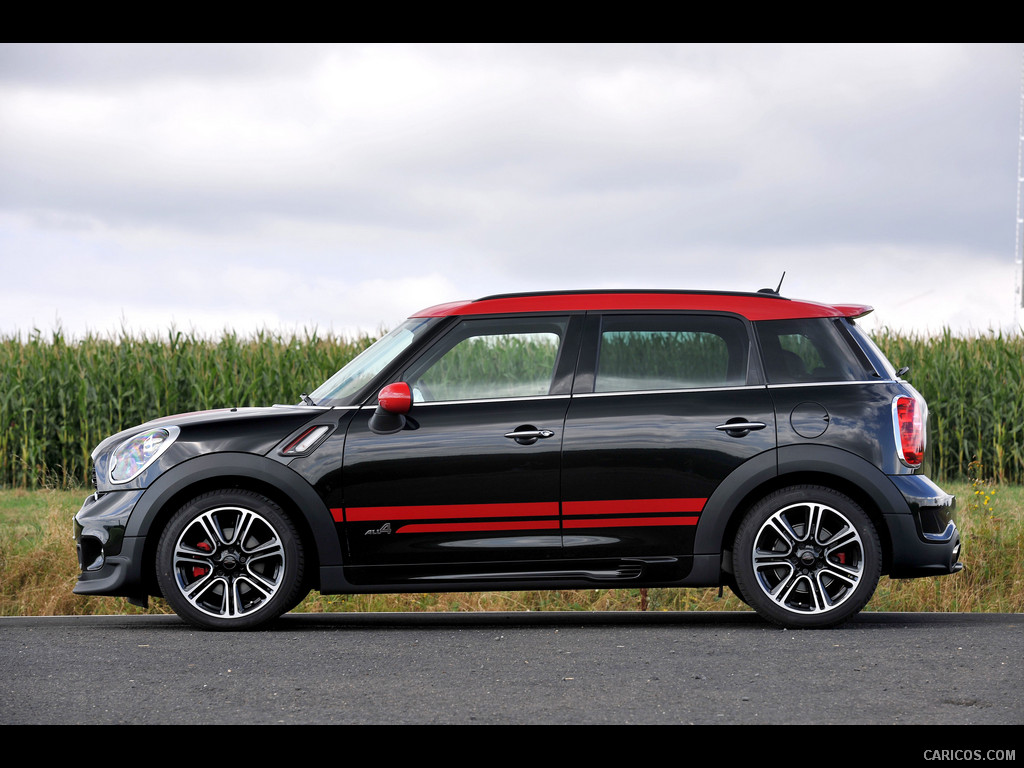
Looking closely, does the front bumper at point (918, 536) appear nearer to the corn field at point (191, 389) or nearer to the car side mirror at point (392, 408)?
the car side mirror at point (392, 408)

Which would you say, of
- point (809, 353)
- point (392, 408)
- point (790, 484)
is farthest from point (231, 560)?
point (809, 353)

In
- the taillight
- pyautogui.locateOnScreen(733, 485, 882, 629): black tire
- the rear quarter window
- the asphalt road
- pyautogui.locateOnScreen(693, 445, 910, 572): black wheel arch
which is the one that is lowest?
the asphalt road

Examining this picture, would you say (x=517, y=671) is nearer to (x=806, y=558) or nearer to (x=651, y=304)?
(x=806, y=558)

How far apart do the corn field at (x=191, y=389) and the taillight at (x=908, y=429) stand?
1165 centimetres

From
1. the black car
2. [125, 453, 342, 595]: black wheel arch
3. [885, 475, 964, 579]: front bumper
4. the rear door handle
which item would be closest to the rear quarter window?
the black car

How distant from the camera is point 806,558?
696 centimetres

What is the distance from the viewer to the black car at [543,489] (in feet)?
22.4

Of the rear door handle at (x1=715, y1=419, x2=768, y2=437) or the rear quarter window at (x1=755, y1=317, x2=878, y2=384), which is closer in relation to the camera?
the rear door handle at (x1=715, y1=419, x2=768, y2=437)

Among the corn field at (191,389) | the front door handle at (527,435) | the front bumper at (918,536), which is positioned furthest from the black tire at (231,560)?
the corn field at (191,389)

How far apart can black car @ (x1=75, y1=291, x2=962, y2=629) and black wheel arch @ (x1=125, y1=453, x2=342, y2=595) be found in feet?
0.04

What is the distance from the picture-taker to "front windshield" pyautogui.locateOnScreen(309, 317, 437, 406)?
713 cm

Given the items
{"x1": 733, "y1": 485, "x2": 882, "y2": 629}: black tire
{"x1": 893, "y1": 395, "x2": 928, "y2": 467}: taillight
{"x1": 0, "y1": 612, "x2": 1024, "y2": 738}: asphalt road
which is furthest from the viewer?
{"x1": 893, "y1": 395, "x2": 928, "y2": 467}: taillight

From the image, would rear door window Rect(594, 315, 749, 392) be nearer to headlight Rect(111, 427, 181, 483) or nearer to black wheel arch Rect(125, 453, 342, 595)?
black wheel arch Rect(125, 453, 342, 595)

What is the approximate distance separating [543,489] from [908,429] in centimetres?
214
